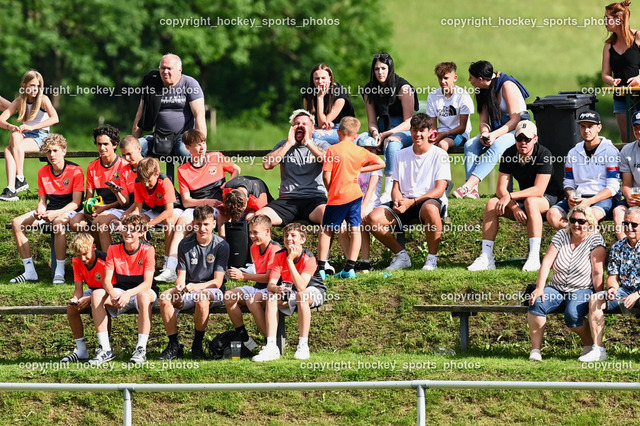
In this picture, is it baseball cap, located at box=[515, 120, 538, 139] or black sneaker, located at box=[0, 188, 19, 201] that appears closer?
baseball cap, located at box=[515, 120, 538, 139]

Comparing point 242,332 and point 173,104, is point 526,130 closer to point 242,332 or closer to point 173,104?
point 242,332

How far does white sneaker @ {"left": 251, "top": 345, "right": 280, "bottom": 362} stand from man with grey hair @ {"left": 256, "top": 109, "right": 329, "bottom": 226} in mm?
2262

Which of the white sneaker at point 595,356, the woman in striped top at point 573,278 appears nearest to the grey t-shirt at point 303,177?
the woman in striped top at point 573,278

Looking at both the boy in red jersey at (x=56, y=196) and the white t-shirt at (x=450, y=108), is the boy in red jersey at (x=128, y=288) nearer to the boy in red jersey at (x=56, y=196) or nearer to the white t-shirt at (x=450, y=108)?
the boy in red jersey at (x=56, y=196)

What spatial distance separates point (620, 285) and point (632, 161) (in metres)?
1.76

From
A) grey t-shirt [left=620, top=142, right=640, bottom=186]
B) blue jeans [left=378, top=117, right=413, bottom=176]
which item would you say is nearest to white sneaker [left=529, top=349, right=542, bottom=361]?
grey t-shirt [left=620, top=142, right=640, bottom=186]

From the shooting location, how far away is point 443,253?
15.0m

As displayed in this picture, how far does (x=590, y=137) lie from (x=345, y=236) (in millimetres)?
2844

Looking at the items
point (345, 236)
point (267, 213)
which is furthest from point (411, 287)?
point (267, 213)

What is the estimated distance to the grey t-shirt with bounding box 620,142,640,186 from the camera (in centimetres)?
1291

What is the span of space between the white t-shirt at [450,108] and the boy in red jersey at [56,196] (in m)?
4.25

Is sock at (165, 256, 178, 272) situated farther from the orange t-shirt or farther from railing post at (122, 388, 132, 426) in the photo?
railing post at (122, 388, 132, 426)

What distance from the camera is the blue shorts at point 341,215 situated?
1342cm

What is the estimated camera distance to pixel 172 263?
43.9 feet
